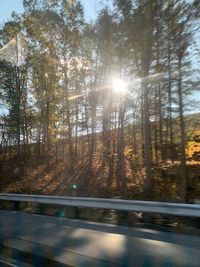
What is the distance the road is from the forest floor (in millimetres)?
13672

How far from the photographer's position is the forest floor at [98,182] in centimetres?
2530

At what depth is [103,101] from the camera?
39.0 meters

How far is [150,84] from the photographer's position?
26.2 metres

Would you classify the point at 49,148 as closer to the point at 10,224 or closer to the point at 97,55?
the point at 97,55

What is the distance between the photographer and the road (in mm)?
6250

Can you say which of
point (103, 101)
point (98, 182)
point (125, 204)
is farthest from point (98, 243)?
point (103, 101)

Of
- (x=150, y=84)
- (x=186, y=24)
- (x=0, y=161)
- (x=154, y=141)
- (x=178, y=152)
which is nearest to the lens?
(x=186, y=24)

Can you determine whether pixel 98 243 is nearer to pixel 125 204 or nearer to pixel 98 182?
pixel 125 204

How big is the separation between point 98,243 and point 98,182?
23.0 meters

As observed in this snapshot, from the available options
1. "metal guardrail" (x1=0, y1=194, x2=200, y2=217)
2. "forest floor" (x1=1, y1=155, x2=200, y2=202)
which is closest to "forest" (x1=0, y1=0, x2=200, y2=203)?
"forest floor" (x1=1, y1=155, x2=200, y2=202)

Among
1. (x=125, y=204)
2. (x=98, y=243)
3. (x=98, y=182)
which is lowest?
(x=98, y=243)

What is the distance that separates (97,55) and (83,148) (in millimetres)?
13126

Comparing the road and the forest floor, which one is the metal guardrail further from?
the forest floor

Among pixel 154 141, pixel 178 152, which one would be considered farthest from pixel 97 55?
pixel 178 152
